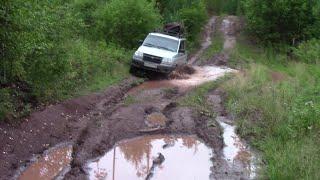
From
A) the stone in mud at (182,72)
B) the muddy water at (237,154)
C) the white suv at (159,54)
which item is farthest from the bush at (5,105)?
the stone in mud at (182,72)

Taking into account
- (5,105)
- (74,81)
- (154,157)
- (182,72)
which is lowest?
(182,72)

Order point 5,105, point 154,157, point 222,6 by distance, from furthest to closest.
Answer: point 222,6
point 5,105
point 154,157

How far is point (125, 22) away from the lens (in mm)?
25219

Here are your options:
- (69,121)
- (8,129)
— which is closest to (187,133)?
(69,121)

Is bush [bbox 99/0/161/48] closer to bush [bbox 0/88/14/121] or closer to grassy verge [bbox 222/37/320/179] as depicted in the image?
grassy verge [bbox 222/37/320/179]

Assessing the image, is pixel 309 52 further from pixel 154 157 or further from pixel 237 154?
pixel 154 157

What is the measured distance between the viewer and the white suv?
20.6 m

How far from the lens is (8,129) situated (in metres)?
11.5

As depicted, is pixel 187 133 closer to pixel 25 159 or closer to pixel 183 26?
pixel 25 159

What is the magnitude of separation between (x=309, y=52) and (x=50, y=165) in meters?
20.9

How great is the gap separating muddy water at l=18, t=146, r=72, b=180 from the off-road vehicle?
31.7 feet

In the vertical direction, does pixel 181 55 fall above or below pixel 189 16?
above

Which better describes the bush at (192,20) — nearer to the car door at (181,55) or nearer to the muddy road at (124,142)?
the car door at (181,55)

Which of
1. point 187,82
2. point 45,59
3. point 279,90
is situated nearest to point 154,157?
point 45,59
